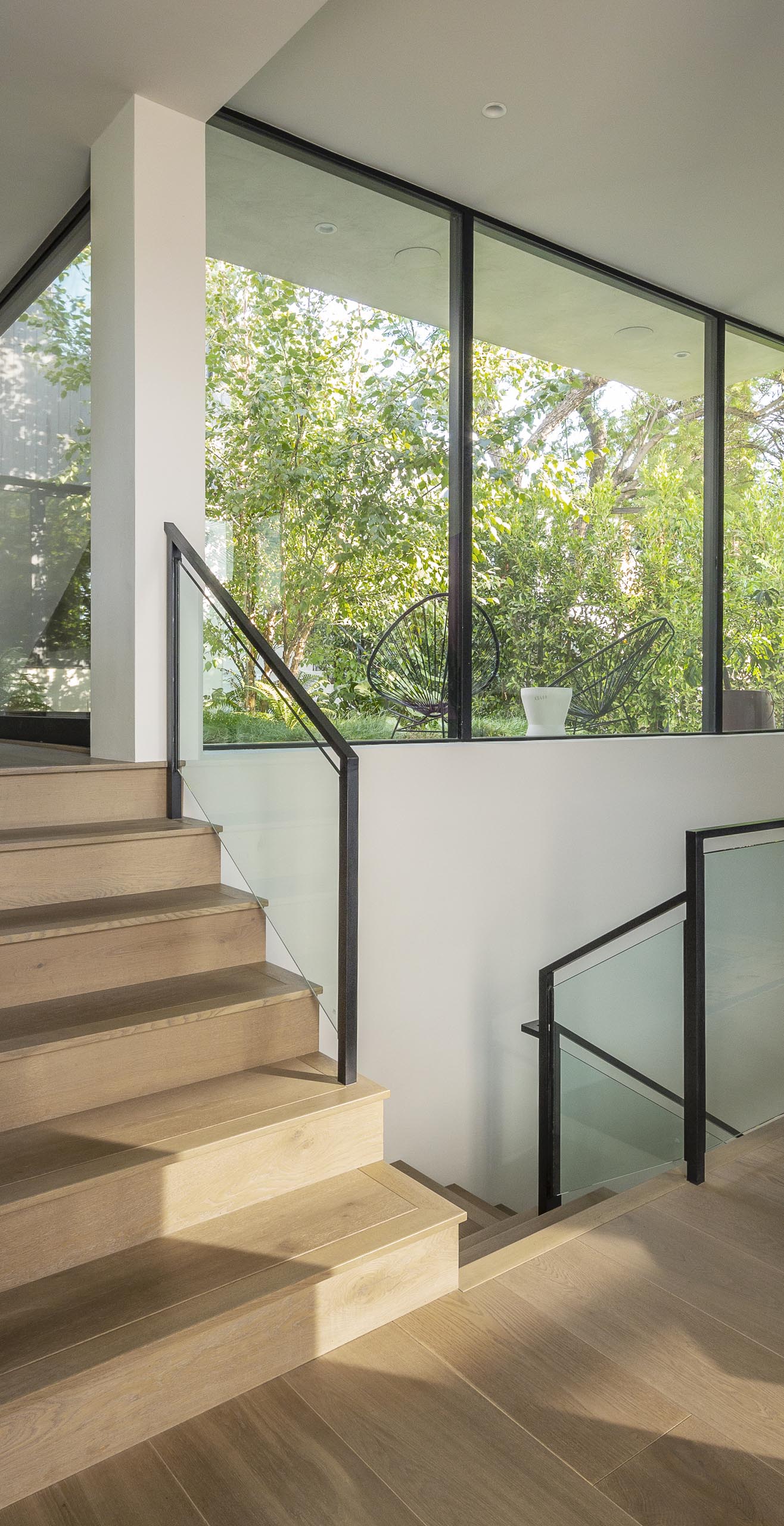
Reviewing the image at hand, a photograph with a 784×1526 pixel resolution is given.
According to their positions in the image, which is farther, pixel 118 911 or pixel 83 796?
pixel 83 796

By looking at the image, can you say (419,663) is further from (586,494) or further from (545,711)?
(586,494)

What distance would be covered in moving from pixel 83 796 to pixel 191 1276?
62.9 inches

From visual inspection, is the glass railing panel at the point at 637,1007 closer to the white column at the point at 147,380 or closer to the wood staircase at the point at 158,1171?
the wood staircase at the point at 158,1171

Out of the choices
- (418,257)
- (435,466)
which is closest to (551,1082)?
(435,466)

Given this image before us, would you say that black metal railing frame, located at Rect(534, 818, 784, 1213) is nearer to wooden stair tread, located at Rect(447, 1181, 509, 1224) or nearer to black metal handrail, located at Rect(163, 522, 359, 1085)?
black metal handrail, located at Rect(163, 522, 359, 1085)

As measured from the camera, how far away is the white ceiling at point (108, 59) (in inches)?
106

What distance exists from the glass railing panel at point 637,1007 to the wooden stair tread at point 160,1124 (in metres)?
1.28

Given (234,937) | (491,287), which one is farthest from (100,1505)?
(491,287)

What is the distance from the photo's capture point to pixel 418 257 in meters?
4.13

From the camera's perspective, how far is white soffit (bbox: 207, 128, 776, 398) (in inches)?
147

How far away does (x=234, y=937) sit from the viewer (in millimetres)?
2754

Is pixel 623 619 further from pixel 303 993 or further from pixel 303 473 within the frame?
pixel 303 993

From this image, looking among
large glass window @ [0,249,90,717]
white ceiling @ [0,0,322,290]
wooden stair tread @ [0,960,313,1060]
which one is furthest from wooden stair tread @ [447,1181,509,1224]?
white ceiling @ [0,0,322,290]

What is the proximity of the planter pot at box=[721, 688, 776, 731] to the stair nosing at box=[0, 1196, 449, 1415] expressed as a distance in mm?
3936
